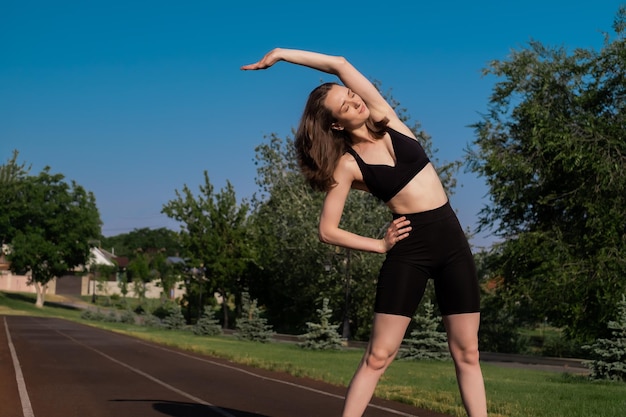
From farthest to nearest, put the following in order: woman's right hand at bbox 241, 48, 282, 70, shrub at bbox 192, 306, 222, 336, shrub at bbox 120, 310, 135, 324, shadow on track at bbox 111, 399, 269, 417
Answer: shrub at bbox 120, 310, 135, 324
shrub at bbox 192, 306, 222, 336
shadow on track at bbox 111, 399, 269, 417
woman's right hand at bbox 241, 48, 282, 70

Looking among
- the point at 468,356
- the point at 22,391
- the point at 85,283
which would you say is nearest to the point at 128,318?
the point at 22,391

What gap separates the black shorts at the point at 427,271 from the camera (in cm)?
471

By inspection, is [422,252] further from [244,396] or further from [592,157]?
[592,157]

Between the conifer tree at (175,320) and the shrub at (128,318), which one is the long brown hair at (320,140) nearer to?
the conifer tree at (175,320)

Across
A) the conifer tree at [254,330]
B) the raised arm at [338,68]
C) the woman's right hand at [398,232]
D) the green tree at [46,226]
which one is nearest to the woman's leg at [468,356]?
the woman's right hand at [398,232]

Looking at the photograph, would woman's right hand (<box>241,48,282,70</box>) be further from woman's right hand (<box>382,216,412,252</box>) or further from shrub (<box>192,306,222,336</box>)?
shrub (<box>192,306,222,336</box>)

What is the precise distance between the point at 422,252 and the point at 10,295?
85480 millimetres

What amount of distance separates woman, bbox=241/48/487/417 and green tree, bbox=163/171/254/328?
36674 mm

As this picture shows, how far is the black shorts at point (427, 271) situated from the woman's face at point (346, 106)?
662 mm

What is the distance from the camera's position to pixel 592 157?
26.5 m

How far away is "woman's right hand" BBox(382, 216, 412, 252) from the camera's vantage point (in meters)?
4.73

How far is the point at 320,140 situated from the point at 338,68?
0.43 meters

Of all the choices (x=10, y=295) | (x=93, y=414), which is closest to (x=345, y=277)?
(x=93, y=414)

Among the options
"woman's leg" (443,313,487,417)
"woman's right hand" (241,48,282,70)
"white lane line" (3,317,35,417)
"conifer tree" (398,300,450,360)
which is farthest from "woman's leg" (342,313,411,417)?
"conifer tree" (398,300,450,360)
